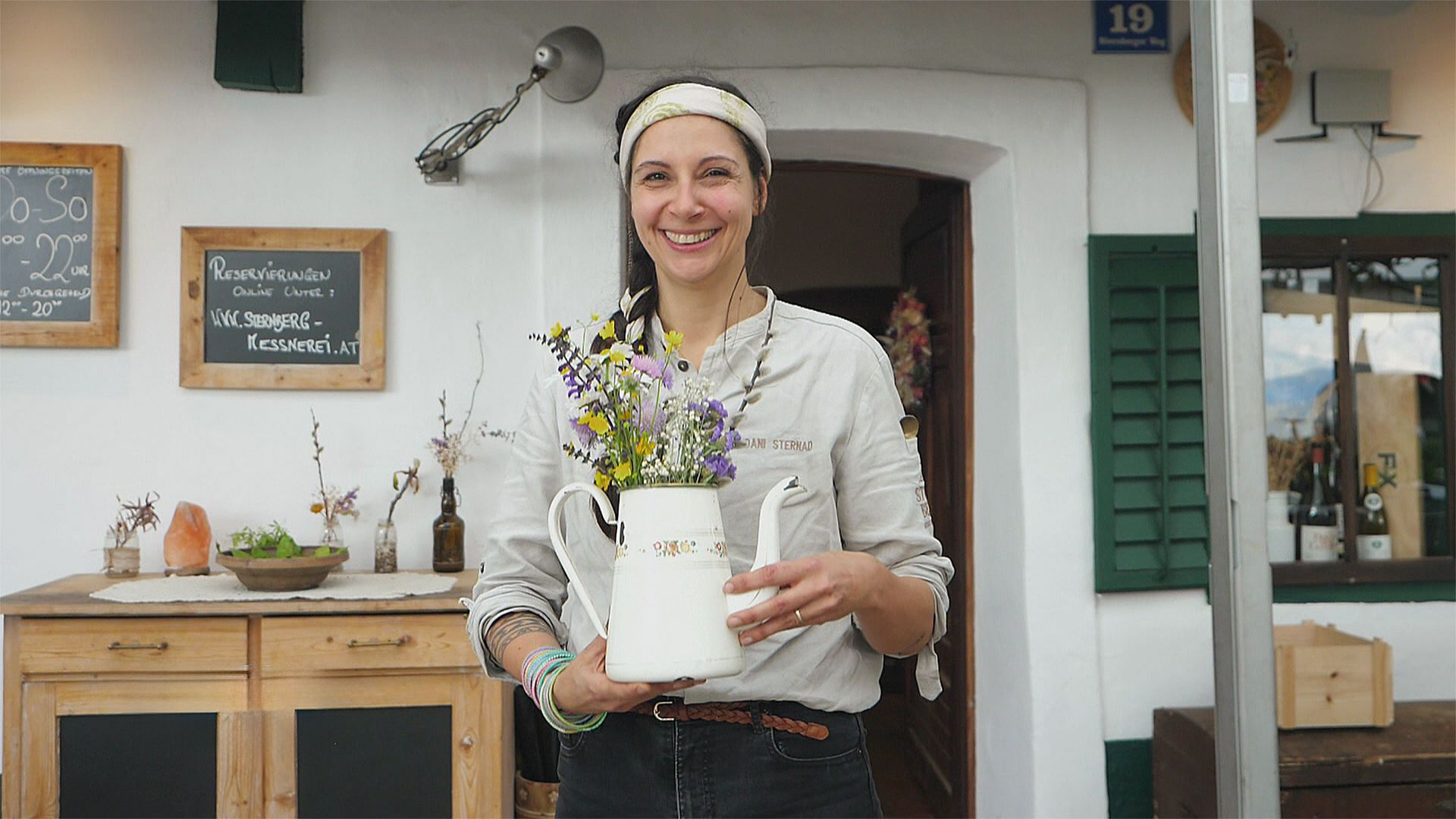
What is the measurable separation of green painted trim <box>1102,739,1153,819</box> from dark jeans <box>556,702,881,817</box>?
2.32 metres

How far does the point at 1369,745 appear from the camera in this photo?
9.37 feet

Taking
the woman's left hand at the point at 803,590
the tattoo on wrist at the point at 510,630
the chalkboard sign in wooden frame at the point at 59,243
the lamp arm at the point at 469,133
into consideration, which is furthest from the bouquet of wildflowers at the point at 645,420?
the chalkboard sign in wooden frame at the point at 59,243

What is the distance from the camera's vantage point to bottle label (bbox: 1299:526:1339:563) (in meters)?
3.41

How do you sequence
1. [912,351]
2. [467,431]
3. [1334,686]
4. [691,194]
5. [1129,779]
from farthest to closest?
[912,351]
[1129,779]
[467,431]
[1334,686]
[691,194]

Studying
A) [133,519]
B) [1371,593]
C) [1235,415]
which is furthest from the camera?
[1371,593]

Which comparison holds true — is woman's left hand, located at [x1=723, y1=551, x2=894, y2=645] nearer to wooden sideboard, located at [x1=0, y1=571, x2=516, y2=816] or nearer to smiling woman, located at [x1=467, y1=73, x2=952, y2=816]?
smiling woman, located at [x1=467, y1=73, x2=952, y2=816]

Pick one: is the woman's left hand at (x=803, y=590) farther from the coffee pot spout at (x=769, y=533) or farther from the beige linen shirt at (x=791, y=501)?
the beige linen shirt at (x=791, y=501)

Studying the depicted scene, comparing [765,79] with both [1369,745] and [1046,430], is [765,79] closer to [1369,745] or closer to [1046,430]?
[1046,430]

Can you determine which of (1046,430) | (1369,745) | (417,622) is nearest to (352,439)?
(417,622)

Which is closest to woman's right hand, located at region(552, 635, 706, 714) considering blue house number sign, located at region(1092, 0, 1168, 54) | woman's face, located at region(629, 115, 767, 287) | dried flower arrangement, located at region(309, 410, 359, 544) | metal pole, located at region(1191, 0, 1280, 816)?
woman's face, located at region(629, 115, 767, 287)

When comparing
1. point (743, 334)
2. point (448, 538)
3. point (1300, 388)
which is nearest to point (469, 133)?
point (448, 538)

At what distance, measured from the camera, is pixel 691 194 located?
3.94 ft

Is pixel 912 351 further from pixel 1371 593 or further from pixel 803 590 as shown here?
pixel 803 590

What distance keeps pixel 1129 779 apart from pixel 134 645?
2.75m
